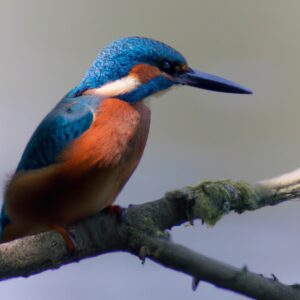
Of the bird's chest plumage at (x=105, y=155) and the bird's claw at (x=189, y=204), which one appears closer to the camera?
the bird's claw at (x=189, y=204)

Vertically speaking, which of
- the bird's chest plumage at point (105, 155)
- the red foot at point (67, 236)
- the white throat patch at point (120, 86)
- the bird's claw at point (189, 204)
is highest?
the white throat patch at point (120, 86)

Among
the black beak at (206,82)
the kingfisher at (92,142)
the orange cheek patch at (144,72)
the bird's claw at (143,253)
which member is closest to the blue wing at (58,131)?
the kingfisher at (92,142)

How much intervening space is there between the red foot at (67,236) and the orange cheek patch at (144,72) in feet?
1.63

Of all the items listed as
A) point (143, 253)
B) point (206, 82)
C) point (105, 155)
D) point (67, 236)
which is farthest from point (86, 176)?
point (206, 82)

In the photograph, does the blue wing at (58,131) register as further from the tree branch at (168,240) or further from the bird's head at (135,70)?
the tree branch at (168,240)

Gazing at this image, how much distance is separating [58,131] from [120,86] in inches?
9.0

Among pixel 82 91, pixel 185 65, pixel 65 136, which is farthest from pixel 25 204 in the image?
pixel 185 65

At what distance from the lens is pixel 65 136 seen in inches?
80.4

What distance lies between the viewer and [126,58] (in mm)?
2141

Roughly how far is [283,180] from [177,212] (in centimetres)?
29

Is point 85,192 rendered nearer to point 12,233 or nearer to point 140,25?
point 12,233

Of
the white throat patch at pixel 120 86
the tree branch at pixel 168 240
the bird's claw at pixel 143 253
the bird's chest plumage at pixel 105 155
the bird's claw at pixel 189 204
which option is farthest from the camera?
the white throat patch at pixel 120 86

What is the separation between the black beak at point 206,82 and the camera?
219 centimetres

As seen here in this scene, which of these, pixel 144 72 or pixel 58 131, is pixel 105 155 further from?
pixel 144 72
